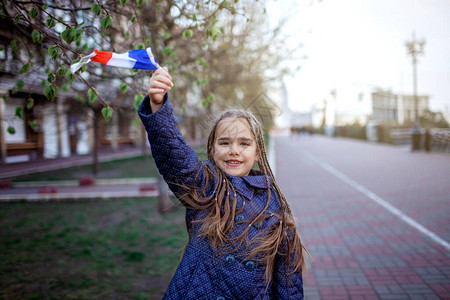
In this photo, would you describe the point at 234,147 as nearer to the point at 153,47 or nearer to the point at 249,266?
the point at 249,266

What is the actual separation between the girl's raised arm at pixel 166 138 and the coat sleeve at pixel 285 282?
0.72 metres

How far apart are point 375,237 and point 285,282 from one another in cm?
373

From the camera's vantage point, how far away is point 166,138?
4.82 ft

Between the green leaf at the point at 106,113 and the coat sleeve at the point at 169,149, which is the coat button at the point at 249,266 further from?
the green leaf at the point at 106,113

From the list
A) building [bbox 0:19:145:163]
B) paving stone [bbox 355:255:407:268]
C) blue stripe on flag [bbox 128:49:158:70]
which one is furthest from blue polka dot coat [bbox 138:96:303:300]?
building [bbox 0:19:145:163]

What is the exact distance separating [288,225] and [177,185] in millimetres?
712

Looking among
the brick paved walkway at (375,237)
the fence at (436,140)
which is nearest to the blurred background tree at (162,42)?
the brick paved walkway at (375,237)

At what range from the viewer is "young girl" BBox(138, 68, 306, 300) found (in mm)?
1489

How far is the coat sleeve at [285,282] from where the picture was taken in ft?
5.66

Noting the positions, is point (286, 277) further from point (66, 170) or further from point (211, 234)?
point (66, 170)

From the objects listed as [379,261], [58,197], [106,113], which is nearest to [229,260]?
[106,113]

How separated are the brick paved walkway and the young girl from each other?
193cm

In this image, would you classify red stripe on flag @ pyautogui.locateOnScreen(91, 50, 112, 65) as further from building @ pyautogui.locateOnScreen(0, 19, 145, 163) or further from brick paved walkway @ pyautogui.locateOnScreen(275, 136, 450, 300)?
building @ pyautogui.locateOnScreen(0, 19, 145, 163)

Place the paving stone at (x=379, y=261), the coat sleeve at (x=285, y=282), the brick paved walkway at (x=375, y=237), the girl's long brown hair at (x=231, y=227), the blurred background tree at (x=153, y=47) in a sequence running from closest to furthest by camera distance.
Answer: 1. the girl's long brown hair at (x=231, y=227)
2. the coat sleeve at (x=285, y=282)
3. the blurred background tree at (x=153, y=47)
4. the brick paved walkway at (x=375, y=237)
5. the paving stone at (x=379, y=261)
